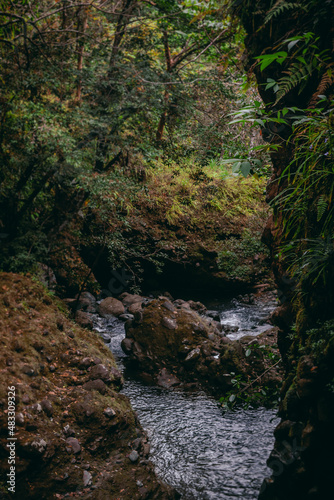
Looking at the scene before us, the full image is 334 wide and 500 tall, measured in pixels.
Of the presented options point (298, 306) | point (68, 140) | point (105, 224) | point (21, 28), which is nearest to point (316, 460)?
point (298, 306)

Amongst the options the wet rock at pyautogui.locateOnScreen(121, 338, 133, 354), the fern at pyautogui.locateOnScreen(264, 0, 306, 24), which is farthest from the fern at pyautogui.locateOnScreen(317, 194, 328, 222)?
the wet rock at pyautogui.locateOnScreen(121, 338, 133, 354)

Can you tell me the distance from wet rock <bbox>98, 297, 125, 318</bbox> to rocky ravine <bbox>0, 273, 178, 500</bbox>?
4.34 meters

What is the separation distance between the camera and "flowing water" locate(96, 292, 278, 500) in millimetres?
4043

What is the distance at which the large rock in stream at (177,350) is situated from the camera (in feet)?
20.9

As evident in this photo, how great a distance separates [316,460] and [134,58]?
7.77 m

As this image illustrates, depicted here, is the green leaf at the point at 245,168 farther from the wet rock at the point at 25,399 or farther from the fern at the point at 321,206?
the wet rock at the point at 25,399

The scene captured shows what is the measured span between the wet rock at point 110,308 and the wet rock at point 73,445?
6002mm

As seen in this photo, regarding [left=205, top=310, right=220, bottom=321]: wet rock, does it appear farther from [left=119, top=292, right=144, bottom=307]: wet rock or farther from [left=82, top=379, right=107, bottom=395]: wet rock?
[left=82, top=379, right=107, bottom=395]: wet rock

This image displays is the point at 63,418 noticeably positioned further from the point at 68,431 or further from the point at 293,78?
the point at 293,78

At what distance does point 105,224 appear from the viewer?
7.94m

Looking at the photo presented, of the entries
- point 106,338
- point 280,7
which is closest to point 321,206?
point 280,7

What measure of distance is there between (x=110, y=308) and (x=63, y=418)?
19.7ft

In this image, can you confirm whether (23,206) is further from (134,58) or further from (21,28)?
(134,58)

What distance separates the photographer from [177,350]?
22.8 feet
